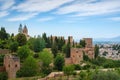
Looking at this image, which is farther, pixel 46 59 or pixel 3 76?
pixel 46 59

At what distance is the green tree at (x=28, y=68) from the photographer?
80.9 feet

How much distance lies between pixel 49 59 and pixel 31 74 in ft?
9.72

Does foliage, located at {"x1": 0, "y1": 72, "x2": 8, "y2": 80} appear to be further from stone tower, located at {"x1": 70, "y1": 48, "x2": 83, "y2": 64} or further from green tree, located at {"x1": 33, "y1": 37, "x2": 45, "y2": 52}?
stone tower, located at {"x1": 70, "y1": 48, "x2": 83, "y2": 64}

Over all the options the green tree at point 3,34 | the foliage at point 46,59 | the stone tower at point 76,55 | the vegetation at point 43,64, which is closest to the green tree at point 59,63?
the vegetation at point 43,64

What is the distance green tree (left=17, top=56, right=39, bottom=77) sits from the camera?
2466cm

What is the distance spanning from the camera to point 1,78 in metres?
23.8

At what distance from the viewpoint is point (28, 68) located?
24.9 meters

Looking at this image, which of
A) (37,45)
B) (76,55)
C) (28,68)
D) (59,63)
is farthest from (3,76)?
(76,55)

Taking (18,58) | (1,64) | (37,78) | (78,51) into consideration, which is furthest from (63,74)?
(78,51)

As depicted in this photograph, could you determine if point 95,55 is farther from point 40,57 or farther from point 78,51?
point 40,57

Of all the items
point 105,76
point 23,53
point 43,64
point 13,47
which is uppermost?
point 13,47

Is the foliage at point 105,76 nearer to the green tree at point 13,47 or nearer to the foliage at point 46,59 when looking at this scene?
the foliage at point 46,59

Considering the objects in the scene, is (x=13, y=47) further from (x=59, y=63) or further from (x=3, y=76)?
(x=3, y=76)

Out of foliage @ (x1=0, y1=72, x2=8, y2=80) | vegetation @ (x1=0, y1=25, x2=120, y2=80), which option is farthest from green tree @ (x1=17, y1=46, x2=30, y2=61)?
foliage @ (x1=0, y1=72, x2=8, y2=80)
